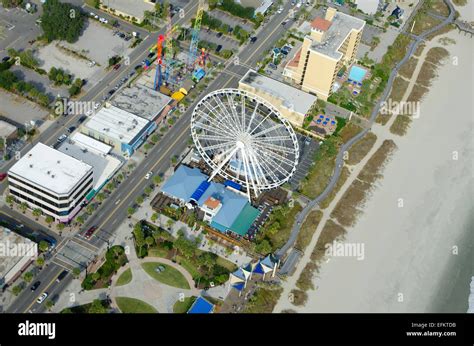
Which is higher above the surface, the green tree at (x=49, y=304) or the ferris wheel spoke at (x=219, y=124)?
the ferris wheel spoke at (x=219, y=124)

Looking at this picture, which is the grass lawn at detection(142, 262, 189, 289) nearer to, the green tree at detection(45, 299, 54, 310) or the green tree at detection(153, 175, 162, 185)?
the green tree at detection(45, 299, 54, 310)

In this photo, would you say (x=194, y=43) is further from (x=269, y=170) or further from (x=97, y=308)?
(x=97, y=308)

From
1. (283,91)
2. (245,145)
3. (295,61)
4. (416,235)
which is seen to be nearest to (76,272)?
(245,145)

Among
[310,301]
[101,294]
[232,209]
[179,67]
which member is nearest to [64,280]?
[101,294]

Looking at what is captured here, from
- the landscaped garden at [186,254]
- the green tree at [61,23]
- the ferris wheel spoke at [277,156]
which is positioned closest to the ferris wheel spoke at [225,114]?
the ferris wheel spoke at [277,156]

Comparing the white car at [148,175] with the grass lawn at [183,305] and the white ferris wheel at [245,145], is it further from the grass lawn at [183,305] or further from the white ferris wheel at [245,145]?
the grass lawn at [183,305]

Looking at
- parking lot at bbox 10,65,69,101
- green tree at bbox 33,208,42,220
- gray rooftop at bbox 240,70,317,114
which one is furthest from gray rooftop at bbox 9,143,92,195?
gray rooftop at bbox 240,70,317,114

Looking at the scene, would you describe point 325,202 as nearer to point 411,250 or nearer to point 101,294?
point 411,250
